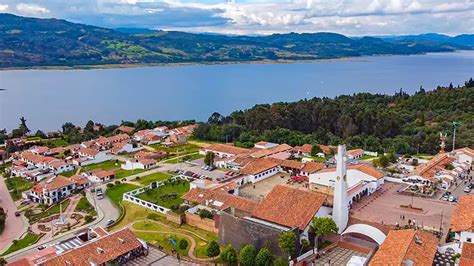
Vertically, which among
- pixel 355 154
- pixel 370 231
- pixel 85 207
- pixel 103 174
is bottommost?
pixel 85 207

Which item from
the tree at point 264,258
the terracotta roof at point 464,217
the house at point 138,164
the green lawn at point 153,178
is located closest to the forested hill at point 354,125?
the house at point 138,164

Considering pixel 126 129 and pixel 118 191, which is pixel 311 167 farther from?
pixel 126 129

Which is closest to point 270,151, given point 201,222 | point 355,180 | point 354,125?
point 355,180

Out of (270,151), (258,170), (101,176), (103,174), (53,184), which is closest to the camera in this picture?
(53,184)

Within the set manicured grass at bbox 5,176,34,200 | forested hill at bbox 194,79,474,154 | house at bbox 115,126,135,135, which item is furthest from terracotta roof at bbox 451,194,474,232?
house at bbox 115,126,135,135

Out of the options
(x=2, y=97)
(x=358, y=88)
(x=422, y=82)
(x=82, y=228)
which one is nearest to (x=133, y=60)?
(x=2, y=97)

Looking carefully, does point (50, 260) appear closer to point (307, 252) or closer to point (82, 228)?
point (82, 228)

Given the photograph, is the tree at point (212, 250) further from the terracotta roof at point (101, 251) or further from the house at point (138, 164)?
the house at point (138, 164)

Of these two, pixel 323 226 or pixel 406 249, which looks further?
pixel 323 226
